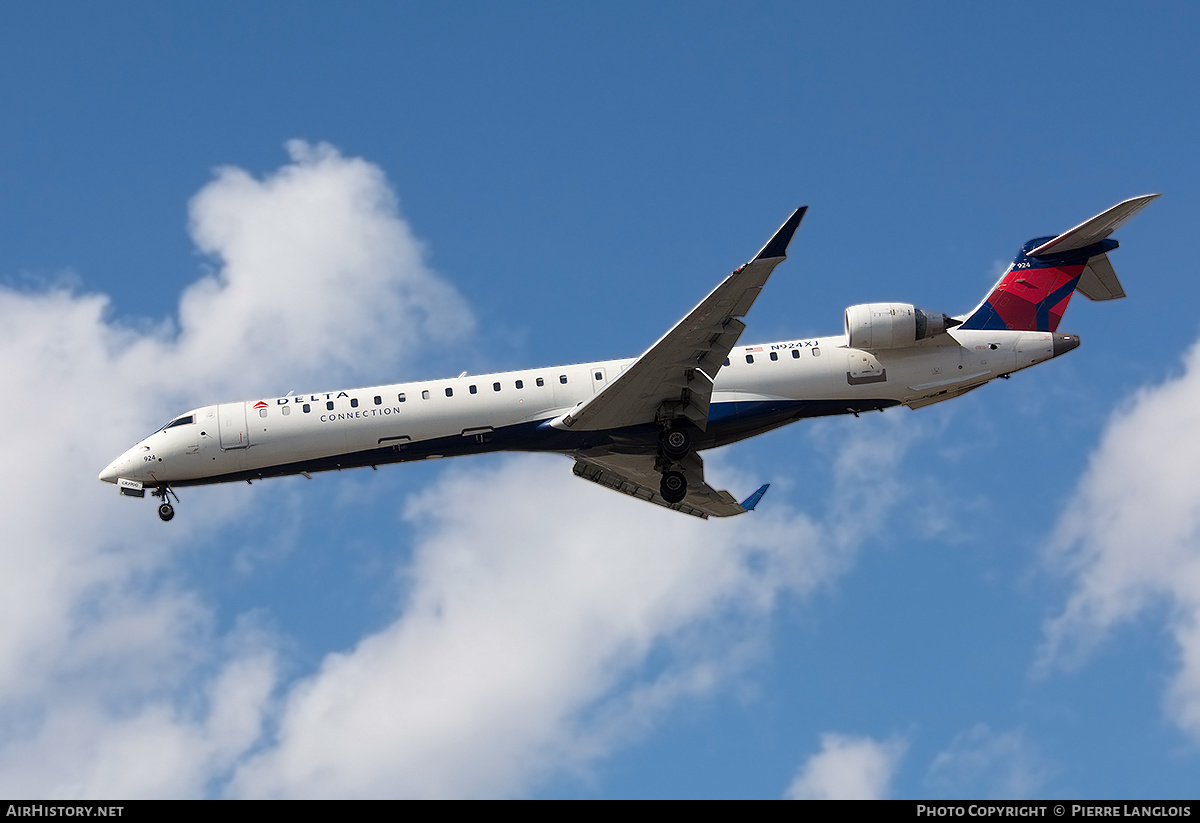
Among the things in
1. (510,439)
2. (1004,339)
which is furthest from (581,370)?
(1004,339)

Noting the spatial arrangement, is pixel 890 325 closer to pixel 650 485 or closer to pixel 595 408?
pixel 595 408

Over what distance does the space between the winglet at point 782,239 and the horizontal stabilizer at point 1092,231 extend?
Answer: 9.92 meters

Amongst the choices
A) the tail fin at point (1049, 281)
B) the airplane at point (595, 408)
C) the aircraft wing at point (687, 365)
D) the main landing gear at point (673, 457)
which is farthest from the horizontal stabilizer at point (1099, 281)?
the main landing gear at point (673, 457)

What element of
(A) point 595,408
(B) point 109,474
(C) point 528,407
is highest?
(B) point 109,474

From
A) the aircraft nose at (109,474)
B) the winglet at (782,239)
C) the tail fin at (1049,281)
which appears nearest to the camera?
the winglet at (782,239)

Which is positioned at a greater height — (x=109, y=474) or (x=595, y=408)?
(x=109, y=474)

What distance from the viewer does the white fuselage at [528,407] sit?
28.8 metres

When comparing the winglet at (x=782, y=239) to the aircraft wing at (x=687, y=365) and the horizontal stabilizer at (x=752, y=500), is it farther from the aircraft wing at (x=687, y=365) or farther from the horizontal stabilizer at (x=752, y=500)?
the horizontal stabilizer at (x=752, y=500)

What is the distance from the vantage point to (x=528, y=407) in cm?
2892

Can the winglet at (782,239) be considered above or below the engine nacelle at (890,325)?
below

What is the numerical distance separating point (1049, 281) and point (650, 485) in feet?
37.9

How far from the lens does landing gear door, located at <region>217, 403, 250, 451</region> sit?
2933 centimetres

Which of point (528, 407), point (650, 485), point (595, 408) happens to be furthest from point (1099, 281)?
point (528, 407)

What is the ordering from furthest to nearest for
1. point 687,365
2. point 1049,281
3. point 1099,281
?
point 1099,281, point 1049,281, point 687,365
